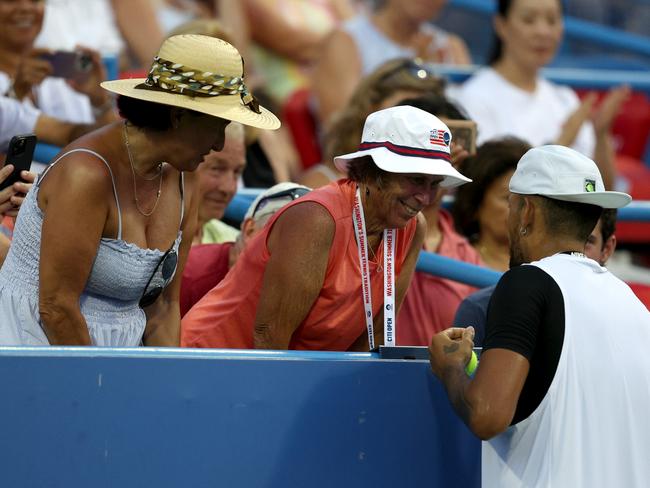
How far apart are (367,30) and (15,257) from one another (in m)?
4.16

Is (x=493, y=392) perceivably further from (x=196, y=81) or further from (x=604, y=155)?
(x=604, y=155)

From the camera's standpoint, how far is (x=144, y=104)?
3094 millimetres

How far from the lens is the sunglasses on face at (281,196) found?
3922 millimetres

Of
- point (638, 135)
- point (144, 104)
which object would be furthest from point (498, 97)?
point (144, 104)

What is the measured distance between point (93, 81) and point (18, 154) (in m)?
1.75

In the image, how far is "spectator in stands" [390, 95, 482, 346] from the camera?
4.31m

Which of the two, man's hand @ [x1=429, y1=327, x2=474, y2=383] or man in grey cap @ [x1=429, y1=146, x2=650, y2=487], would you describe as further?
man's hand @ [x1=429, y1=327, x2=474, y2=383]

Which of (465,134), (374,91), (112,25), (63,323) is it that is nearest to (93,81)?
(374,91)

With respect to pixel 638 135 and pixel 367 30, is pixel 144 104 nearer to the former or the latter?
pixel 367 30

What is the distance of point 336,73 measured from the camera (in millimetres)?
6863

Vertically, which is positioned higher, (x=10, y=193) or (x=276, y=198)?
(x=10, y=193)

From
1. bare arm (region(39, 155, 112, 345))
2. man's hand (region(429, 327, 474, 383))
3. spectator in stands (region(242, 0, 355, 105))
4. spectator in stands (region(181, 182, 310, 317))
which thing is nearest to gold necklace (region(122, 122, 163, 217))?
bare arm (region(39, 155, 112, 345))

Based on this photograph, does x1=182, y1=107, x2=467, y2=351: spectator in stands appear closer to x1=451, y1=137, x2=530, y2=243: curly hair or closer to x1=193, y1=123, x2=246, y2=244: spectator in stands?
x1=193, y1=123, x2=246, y2=244: spectator in stands

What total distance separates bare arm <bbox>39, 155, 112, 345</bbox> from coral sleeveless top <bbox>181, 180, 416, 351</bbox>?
21.7 inches
